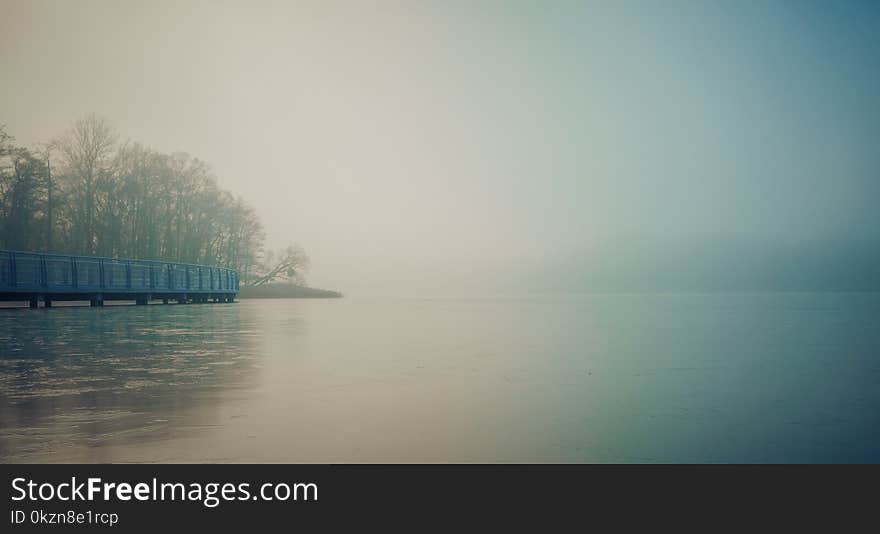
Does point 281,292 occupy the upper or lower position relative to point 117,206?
lower

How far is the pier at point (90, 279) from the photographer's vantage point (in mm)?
27141

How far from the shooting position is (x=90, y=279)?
1253 inches

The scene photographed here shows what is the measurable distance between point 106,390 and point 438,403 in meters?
3.13

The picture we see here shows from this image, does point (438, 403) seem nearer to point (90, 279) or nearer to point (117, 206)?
point (90, 279)

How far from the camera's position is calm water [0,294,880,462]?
3.89 meters
